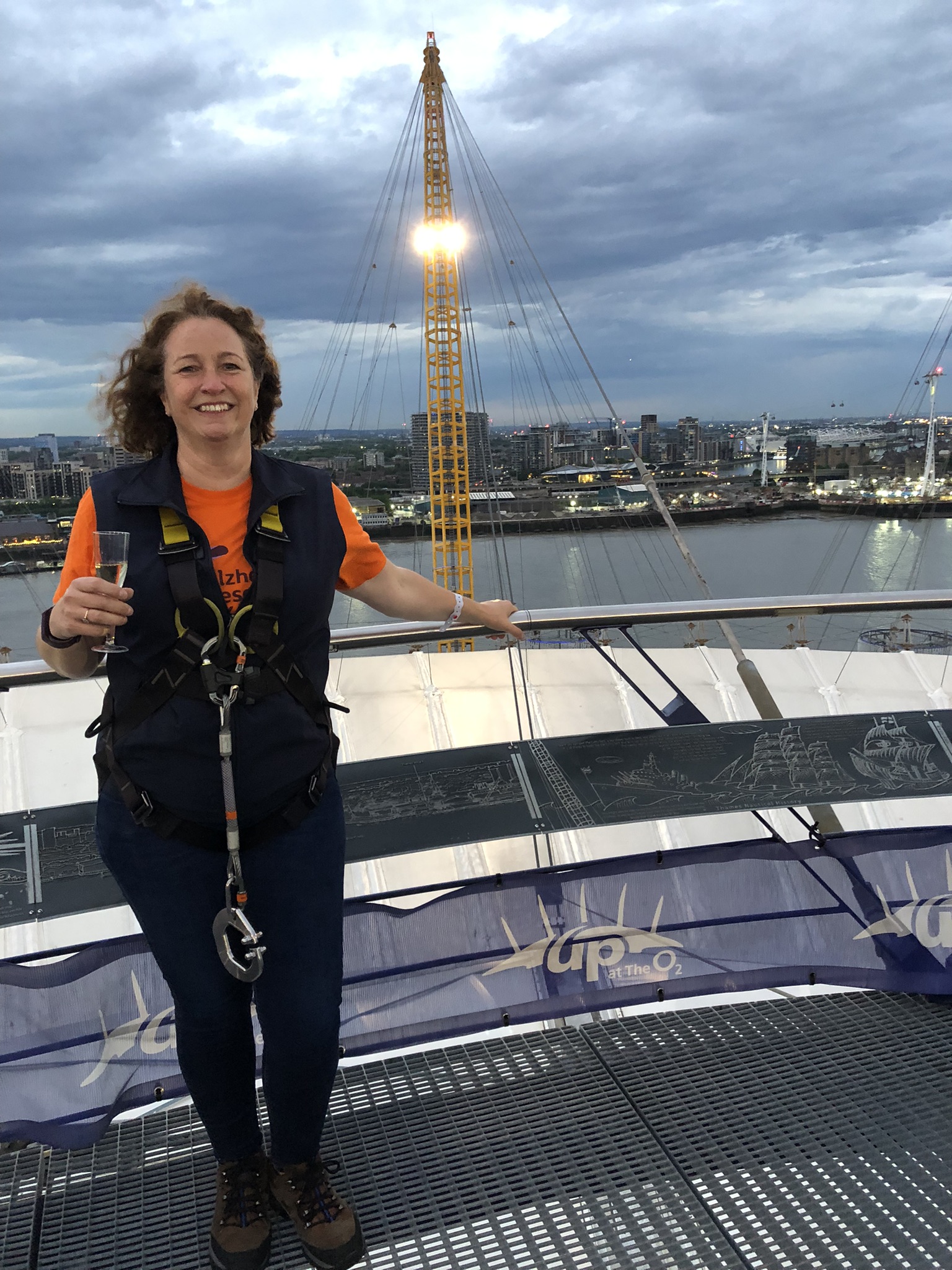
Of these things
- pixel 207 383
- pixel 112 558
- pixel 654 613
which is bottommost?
pixel 654 613

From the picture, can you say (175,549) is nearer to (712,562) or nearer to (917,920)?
(917,920)

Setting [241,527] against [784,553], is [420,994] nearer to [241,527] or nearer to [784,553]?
[241,527]

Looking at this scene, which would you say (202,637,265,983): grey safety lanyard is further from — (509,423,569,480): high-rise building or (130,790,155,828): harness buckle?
(509,423,569,480): high-rise building

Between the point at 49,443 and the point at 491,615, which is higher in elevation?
the point at 49,443

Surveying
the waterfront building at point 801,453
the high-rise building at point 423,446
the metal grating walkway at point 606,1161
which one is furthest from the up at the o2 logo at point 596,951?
the waterfront building at point 801,453

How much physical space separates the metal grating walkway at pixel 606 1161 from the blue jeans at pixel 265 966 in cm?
20

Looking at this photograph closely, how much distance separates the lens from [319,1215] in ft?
3.94

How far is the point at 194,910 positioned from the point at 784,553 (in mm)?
37455

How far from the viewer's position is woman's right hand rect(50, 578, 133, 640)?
3.06 feet

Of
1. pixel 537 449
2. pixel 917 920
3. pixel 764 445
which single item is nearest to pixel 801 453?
pixel 764 445

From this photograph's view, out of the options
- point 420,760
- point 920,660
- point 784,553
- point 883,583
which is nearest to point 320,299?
point 784,553

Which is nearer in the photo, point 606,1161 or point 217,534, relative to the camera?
point 217,534

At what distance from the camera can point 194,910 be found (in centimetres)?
110

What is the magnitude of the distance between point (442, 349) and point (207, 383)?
25.1 m
